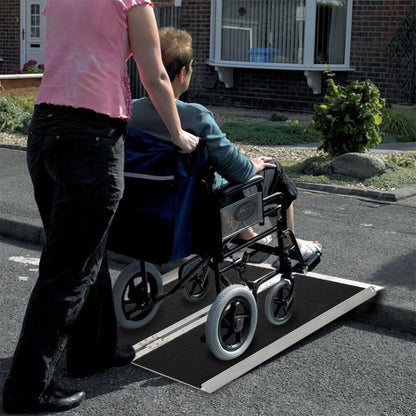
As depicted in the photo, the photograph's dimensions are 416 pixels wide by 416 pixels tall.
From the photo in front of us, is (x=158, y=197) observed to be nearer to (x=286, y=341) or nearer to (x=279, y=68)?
(x=286, y=341)

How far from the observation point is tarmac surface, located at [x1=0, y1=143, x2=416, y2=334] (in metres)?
4.79

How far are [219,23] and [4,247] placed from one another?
11.7 meters

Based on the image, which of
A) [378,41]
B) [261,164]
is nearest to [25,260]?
[261,164]

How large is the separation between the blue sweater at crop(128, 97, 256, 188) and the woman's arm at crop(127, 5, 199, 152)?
0.39 meters

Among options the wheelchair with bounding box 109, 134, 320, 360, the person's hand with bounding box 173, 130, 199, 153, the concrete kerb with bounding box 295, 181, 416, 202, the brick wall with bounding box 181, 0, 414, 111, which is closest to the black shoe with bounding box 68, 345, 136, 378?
the wheelchair with bounding box 109, 134, 320, 360

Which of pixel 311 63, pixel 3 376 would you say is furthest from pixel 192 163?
pixel 311 63

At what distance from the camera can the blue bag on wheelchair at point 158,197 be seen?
3.96 metres

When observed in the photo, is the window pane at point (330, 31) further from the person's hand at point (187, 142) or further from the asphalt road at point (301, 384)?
the person's hand at point (187, 142)

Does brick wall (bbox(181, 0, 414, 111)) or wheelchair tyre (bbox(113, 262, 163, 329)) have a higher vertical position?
brick wall (bbox(181, 0, 414, 111))

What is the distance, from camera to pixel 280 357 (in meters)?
4.24

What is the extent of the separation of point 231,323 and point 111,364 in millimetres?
603

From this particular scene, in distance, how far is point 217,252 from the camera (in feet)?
13.7

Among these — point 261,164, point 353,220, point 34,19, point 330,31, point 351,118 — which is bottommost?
point 353,220

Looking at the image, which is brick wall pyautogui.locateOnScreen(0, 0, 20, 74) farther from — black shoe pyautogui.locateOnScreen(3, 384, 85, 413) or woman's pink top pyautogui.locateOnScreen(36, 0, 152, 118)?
black shoe pyautogui.locateOnScreen(3, 384, 85, 413)
